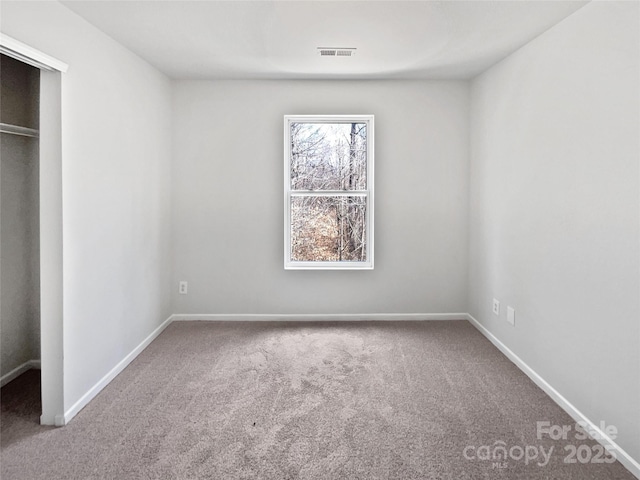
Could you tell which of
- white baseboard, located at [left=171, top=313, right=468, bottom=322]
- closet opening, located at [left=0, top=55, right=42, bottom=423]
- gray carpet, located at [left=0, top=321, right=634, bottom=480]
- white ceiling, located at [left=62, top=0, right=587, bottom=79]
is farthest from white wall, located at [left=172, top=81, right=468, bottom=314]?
closet opening, located at [left=0, top=55, right=42, bottom=423]

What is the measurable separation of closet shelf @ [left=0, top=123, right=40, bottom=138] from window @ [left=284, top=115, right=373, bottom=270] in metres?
2.07

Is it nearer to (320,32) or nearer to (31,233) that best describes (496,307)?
(320,32)

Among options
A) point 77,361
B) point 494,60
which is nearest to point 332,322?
point 77,361

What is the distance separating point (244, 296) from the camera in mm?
4074

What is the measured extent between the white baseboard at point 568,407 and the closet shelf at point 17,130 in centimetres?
394

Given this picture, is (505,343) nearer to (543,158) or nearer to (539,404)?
(539,404)

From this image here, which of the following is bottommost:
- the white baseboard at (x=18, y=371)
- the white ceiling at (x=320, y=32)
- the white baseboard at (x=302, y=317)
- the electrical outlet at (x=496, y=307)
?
the white baseboard at (x=18, y=371)

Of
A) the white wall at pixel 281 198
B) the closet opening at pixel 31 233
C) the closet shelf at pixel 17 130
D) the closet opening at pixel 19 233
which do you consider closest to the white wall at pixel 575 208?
the white wall at pixel 281 198

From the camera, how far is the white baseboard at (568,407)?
190 centimetres

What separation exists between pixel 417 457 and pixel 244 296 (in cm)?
253

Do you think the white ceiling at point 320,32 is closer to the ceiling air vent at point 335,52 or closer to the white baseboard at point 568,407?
the ceiling air vent at point 335,52

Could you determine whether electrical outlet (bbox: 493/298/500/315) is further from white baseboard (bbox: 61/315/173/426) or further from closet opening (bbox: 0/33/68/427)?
closet opening (bbox: 0/33/68/427)

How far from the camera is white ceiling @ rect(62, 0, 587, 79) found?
233 centimetres

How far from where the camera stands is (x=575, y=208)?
91.2 inches
